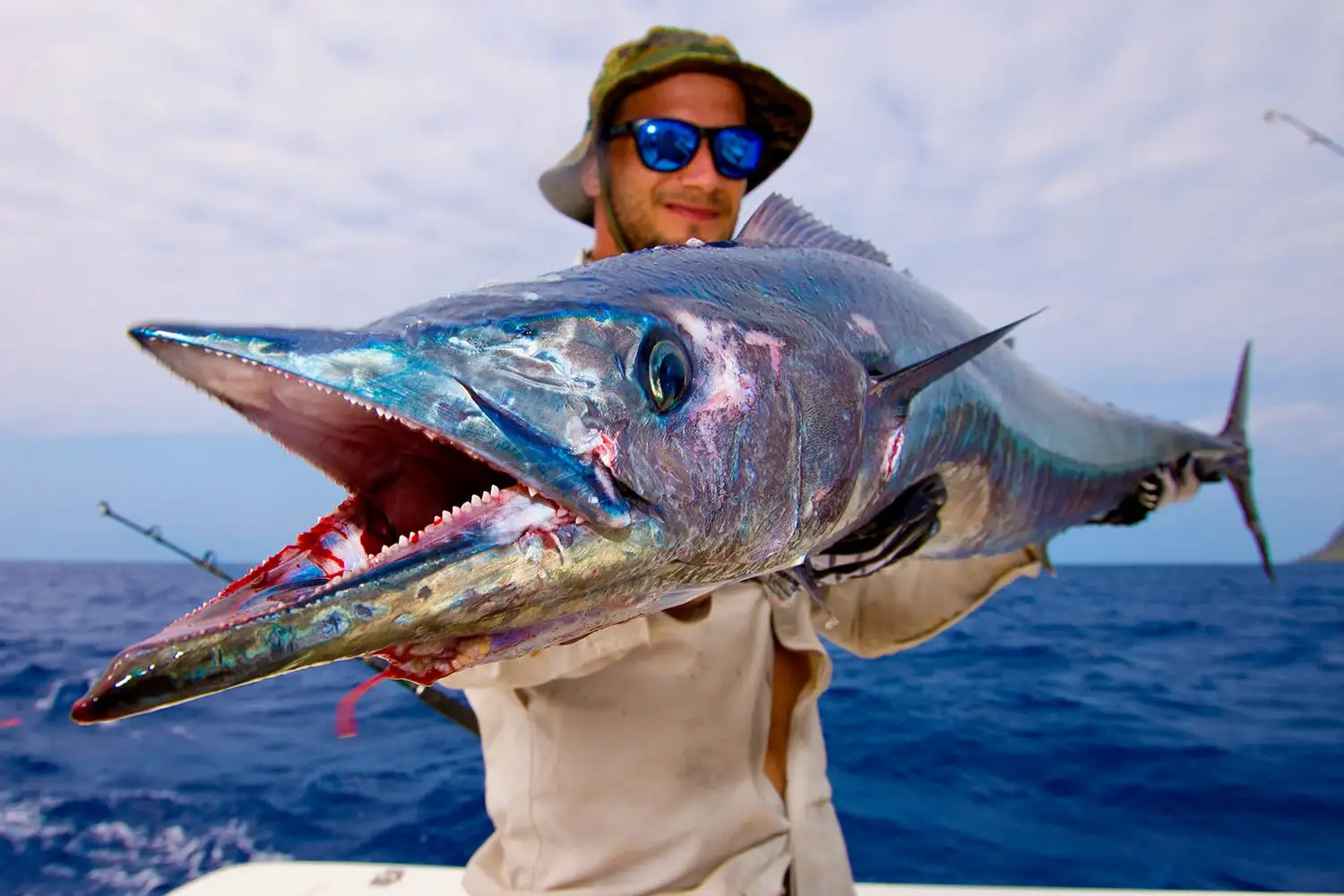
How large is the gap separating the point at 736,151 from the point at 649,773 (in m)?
2.47

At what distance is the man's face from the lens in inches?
124

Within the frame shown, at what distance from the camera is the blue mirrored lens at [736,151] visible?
323 centimetres

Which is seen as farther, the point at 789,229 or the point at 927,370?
the point at 789,229

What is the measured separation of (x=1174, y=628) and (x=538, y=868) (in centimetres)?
1800

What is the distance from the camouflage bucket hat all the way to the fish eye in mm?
2429

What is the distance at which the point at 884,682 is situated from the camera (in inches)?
420

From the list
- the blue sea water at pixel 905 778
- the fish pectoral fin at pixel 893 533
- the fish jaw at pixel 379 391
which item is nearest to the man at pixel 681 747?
the fish pectoral fin at pixel 893 533

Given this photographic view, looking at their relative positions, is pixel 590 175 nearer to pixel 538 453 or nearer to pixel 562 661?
pixel 562 661

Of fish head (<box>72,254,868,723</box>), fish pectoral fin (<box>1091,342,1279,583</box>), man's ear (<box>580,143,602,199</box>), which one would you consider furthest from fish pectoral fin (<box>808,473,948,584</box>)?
man's ear (<box>580,143,602,199</box>)

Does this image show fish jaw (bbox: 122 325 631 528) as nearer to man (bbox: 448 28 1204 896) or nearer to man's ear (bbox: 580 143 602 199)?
man (bbox: 448 28 1204 896)

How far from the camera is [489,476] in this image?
3.38 feet

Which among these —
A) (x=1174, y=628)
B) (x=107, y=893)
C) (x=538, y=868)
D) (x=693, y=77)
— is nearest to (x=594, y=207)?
(x=693, y=77)

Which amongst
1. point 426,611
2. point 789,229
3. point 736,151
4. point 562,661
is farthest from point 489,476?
point 736,151

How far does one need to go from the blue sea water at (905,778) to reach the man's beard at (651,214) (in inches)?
178
